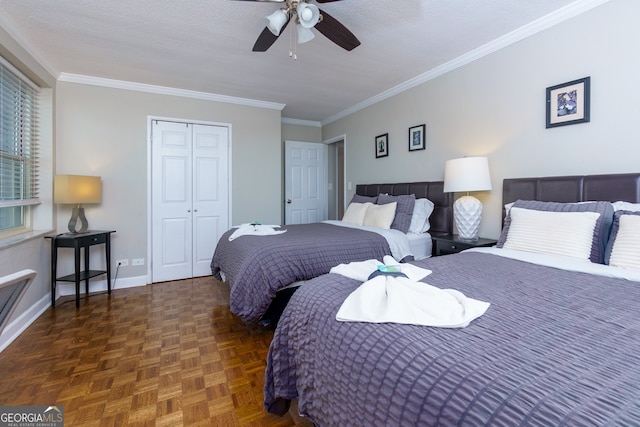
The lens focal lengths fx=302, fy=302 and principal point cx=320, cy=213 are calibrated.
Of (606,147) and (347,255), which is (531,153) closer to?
(606,147)

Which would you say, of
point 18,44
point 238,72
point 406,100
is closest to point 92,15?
point 18,44

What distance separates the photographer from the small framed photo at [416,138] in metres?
3.53

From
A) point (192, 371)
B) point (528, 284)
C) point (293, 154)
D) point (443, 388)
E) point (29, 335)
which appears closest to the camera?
point (443, 388)

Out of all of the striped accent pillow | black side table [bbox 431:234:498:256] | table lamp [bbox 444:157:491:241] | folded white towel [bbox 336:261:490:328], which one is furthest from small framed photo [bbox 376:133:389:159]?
folded white towel [bbox 336:261:490:328]

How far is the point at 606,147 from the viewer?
2.08 meters

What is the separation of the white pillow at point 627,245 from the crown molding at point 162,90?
13.2 feet

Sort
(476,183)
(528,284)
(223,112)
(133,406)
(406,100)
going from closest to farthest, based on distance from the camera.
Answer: (528,284), (133,406), (476,183), (406,100), (223,112)

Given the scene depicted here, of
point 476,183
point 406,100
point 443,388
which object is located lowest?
point 443,388

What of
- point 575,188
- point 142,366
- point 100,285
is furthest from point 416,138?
point 100,285

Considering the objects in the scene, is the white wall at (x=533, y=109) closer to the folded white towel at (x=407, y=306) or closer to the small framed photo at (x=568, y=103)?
the small framed photo at (x=568, y=103)

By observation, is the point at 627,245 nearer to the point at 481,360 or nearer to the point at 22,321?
the point at 481,360

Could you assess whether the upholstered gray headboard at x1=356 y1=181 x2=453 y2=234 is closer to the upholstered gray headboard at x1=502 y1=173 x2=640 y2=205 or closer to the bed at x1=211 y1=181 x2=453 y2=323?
the bed at x1=211 y1=181 x2=453 y2=323

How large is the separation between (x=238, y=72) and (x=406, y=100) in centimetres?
202

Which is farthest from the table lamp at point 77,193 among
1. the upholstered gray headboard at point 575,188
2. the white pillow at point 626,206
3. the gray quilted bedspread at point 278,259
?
the white pillow at point 626,206
